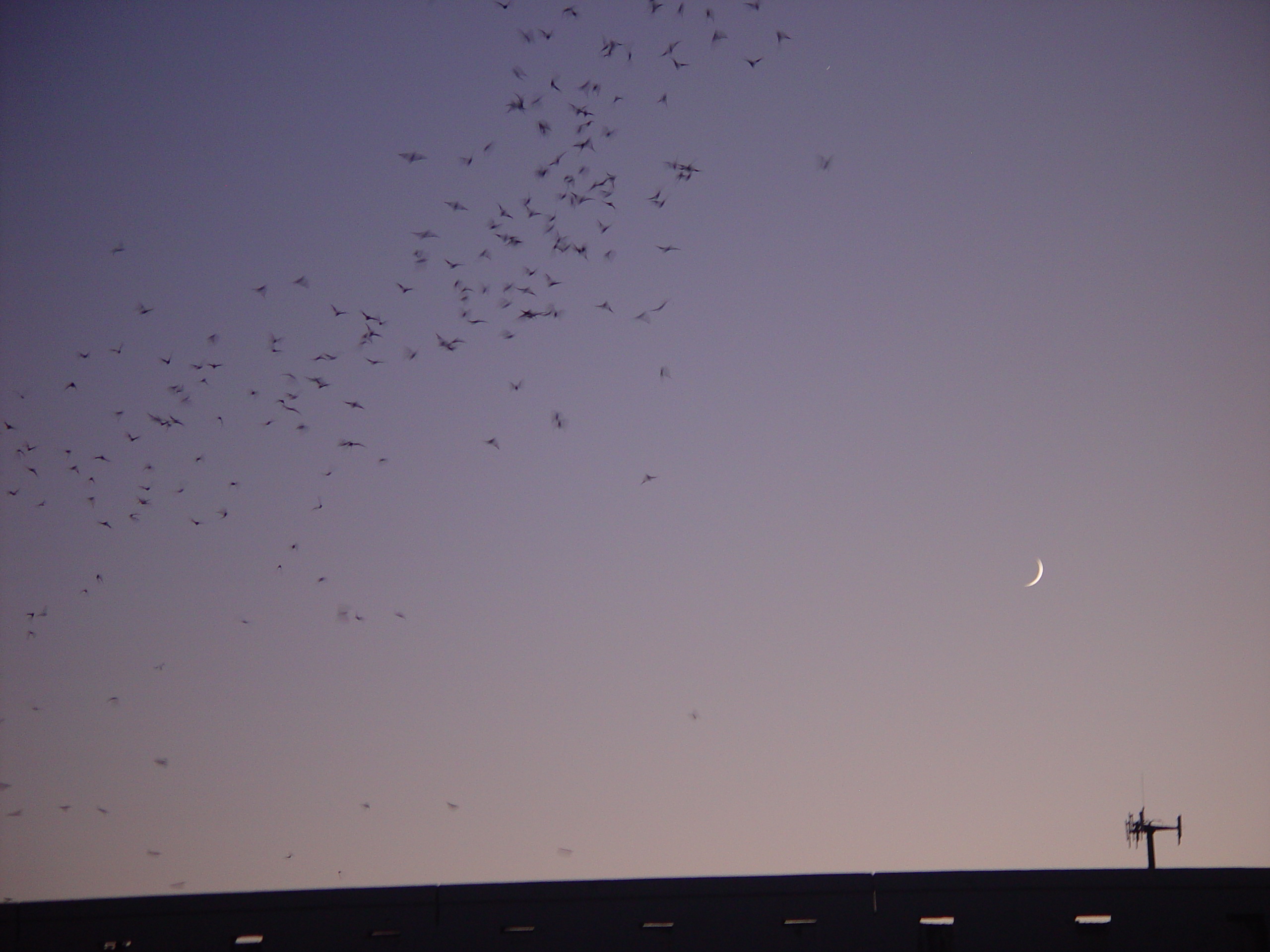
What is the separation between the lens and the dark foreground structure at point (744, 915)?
11.6 m

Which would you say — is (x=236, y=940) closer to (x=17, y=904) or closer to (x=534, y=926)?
(x=17, y=904)

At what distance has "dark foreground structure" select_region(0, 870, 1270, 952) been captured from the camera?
11.6 m

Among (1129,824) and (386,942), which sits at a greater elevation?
(1129,824)

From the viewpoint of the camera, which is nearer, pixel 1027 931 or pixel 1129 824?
pixel 1027 931

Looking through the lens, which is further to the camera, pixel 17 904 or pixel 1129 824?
pixel 1129 824

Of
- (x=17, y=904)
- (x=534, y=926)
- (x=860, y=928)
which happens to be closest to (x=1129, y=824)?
(x=860, y=928)

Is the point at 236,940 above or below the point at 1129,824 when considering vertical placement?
below

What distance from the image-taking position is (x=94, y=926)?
11500 millimetres

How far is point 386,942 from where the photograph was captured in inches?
460

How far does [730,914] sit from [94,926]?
22.3ft

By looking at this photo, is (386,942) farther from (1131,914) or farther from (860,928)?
(1131,914)

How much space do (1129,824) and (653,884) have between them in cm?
1627

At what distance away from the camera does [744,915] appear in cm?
1185

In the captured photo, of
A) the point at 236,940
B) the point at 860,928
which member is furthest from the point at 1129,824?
the point at 236,940
